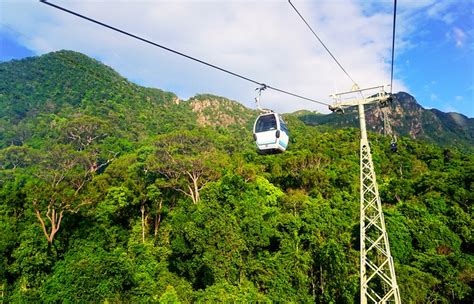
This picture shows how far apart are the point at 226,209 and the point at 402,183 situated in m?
23.4

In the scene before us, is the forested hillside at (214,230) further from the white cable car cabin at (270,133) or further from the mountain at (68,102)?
the mountain at (68,102)

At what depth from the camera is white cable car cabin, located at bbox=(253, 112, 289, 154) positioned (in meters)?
13.0

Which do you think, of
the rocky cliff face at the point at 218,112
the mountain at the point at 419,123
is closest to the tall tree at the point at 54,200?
the rocky cliff face at the point at 218,112

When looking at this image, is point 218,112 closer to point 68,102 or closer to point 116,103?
point 116,103

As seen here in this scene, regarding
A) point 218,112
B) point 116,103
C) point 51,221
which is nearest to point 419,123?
point 218,112

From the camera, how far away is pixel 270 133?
13.1m

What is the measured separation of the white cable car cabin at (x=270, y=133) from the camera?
12977mm

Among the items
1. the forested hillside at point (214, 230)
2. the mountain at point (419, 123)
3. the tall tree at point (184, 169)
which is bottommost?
the forested hillside at point (214, 230)

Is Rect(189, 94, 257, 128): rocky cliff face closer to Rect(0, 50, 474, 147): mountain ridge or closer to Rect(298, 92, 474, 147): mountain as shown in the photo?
Rect(0, 50, 474, 147): mountain ridge

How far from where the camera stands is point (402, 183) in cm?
3684

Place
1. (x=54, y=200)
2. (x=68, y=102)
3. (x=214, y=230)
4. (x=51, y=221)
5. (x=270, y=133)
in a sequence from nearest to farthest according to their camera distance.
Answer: (x=270, y=133)
(x=214, y=230)
(x=51, y=221)
(x=54, y=200)
(x=68, y=102)

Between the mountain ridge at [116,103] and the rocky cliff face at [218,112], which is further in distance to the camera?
the rocky cliff face at [218,112]

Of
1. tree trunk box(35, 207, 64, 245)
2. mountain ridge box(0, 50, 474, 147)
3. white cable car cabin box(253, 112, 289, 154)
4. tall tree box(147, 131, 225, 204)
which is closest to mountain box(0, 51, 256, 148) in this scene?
mountain ridge box(0, 50, 474, 147)

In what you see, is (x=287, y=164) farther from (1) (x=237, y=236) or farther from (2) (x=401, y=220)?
(1) (x=237, y=236)
